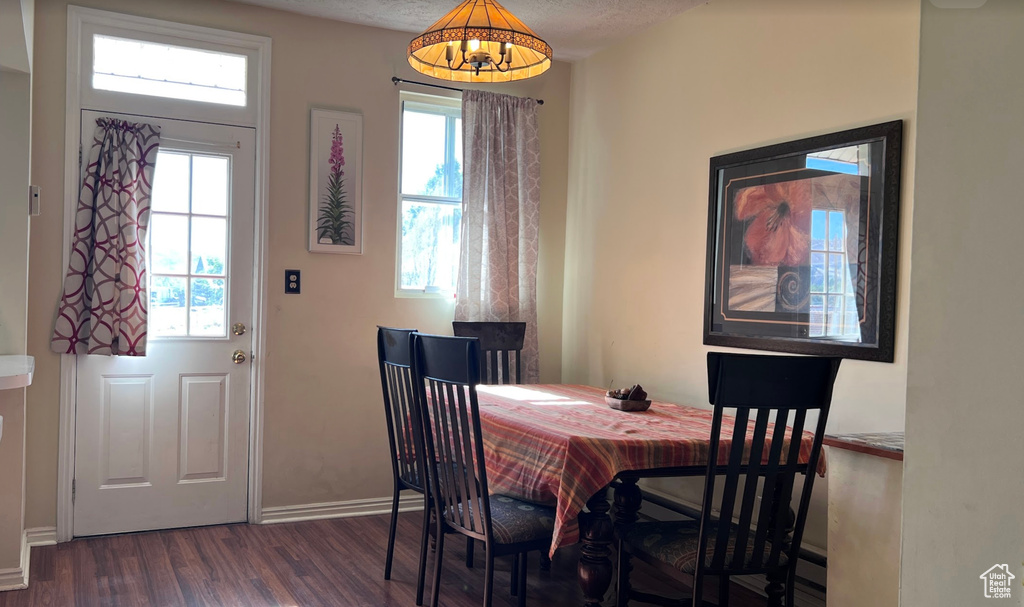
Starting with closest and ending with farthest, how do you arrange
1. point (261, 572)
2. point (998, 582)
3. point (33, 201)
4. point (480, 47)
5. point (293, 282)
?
point (998, 582)
point (480, 47)
point (261, 572)
point (33, 201)
point (293, 282)

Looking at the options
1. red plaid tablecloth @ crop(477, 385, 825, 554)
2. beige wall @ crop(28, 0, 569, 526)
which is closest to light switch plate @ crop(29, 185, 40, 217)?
beige wall @ crop(28, 0, 569, 526)

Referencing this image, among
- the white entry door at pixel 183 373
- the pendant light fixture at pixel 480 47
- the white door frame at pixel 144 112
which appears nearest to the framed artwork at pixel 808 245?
the pendant light fixture at pixel 480 47

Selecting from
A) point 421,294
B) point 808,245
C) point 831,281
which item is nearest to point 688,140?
point 808,245

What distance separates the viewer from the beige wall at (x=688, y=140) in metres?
2.88

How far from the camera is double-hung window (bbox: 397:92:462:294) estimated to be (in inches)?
177

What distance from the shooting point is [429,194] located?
4.55m

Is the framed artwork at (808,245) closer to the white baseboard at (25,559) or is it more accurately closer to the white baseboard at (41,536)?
the white baseboard at (25,559)

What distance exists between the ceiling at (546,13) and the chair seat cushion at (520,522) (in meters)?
2.47

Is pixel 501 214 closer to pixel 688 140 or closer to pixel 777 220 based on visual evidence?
pixel 688 140

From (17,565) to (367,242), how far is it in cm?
216

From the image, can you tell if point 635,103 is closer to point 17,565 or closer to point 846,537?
point 846,537

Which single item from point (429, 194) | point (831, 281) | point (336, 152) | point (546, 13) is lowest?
point (831, 281)

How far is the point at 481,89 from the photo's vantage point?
4609 millimetres

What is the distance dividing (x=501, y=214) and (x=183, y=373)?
6.23 ft
